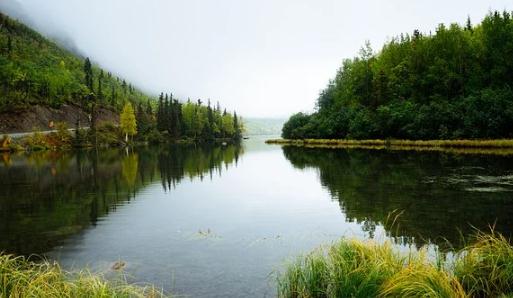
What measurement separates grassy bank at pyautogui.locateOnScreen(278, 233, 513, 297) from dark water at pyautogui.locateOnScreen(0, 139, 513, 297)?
1.75 m

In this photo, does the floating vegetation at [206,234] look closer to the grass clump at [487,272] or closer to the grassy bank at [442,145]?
the grass clump at [487,272]

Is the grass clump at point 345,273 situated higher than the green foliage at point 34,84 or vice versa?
the green foliage at point 34,84

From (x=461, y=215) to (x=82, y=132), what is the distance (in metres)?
114

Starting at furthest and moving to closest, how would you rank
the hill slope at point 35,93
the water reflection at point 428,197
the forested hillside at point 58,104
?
the forested hillside at point 58,104 → the hill slope at point 35,93 → the water reflection at point 428,197

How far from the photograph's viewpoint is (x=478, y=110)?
6950 centimetres

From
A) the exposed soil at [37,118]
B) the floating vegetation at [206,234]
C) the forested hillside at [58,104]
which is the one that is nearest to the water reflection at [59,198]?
the floating vegetation at [206,234]

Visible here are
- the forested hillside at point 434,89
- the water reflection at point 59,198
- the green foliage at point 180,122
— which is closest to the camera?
the water reflection at point 59,198

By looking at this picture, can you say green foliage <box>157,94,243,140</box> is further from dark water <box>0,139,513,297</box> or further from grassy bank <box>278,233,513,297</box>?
grassy bank <box>278,233,513,297</box>

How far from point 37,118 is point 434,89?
339 ft

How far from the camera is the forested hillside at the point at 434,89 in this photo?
230ft

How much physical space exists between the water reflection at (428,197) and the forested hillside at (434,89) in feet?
90.9

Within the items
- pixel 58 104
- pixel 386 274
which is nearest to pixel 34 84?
pixel 58 104

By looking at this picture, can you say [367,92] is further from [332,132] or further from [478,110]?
[478,110]

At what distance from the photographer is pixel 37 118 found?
126438 millimetres
